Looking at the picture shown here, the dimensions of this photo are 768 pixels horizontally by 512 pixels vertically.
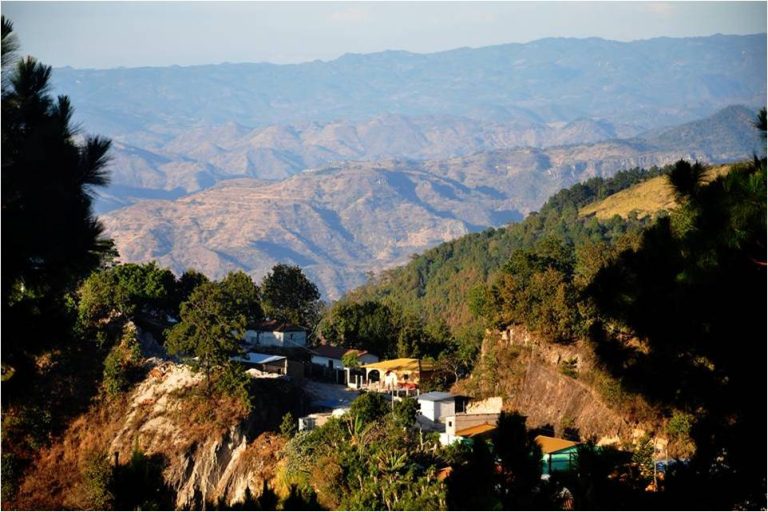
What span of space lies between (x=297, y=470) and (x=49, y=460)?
6112 millimetres

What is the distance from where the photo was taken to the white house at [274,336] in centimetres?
3164

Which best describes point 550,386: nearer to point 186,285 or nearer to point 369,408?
point 369,408

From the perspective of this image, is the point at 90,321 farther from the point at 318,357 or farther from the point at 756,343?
the point at 756,343

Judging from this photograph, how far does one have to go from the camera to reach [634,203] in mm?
68938

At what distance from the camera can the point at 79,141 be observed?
1009 cm

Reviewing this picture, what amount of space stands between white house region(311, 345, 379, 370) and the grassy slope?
35634 mm

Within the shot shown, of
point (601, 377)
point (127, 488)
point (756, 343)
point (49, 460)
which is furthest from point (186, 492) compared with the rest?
point (756, 343)

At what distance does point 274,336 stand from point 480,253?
4405 cm

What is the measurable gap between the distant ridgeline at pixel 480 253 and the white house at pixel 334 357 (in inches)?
908

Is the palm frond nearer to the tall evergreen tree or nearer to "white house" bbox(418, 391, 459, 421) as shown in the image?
the tall evergreen tree

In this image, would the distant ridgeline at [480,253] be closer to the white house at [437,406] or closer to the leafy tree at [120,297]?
the leafy tree at [120,297]

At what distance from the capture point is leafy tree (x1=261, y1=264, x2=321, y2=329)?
37.8m

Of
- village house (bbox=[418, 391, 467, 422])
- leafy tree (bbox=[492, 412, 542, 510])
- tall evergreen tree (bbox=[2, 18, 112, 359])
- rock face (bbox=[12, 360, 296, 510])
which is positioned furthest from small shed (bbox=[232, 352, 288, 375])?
tall evergreen tree (bbox=[2, 18, 112, 359])

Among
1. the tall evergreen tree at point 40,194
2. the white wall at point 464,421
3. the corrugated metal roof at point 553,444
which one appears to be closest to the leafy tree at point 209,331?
the white wall at point 464,421
